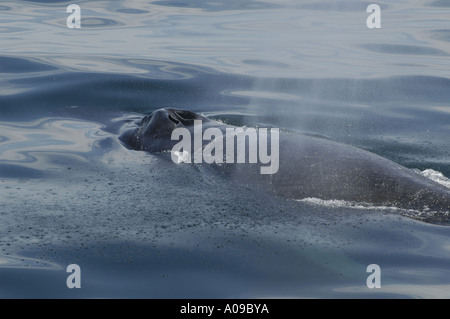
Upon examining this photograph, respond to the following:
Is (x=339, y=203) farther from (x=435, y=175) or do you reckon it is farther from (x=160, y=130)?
(x=160, y=130)

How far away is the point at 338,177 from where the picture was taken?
789cm

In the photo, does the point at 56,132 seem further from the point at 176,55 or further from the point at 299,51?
the point at 299,51

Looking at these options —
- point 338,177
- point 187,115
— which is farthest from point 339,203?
point 187,115

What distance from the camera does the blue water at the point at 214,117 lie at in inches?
250

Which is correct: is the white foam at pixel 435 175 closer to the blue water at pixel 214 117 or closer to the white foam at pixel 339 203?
the blue water at pixel 214 117

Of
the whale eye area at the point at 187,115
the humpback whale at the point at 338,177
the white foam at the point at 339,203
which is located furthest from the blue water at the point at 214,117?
the whale eye area at the point at 187,115

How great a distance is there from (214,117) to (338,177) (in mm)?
4748

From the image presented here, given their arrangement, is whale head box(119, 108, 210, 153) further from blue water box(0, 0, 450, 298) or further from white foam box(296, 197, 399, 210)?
white foam box(296, 197, 399, 210)

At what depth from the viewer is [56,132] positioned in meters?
11.2

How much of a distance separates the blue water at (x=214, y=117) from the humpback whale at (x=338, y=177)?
181mm

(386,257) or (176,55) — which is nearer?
(386,257)

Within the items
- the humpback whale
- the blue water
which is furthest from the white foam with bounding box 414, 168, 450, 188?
the humpback whale

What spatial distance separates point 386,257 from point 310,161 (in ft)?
5.97
